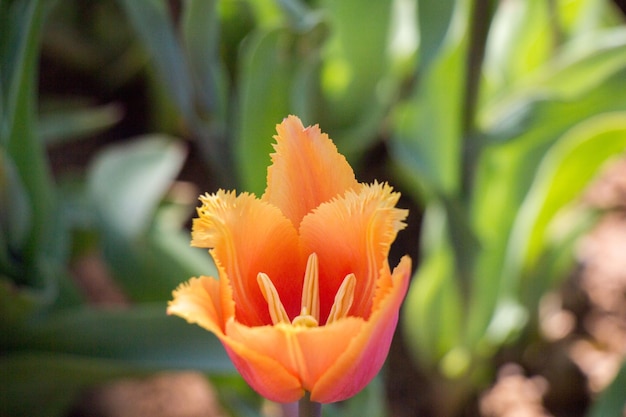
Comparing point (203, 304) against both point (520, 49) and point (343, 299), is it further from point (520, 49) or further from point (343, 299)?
point (520, 49)

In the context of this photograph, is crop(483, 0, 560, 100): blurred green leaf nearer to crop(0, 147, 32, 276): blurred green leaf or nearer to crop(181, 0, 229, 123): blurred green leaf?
crop(181, 0, 229, 123): blurred green leaf

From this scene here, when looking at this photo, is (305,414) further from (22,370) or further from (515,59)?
(515,59)

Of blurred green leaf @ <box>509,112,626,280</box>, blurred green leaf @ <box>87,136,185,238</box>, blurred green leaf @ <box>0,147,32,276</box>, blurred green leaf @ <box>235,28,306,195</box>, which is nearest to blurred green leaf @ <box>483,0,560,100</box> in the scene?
blurred green leaf @ <box>509,112,626,280</box>

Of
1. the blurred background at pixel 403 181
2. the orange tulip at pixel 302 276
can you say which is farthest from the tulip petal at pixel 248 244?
the blurred background at pixel 403 181

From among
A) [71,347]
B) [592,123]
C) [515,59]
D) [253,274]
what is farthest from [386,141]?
[253,274]

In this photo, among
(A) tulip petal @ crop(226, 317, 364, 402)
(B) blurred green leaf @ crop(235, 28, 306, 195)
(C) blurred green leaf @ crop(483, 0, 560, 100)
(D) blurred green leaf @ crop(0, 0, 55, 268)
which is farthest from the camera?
(C) blurred green leaf @ crop(483, 0, 560, 100)

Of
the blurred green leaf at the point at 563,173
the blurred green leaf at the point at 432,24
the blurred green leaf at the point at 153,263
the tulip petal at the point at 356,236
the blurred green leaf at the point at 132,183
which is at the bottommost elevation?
the blurred green leaf at the point at 153,263

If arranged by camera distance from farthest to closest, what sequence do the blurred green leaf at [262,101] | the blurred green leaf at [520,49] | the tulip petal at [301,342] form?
the blurred green leaf at [520,49] → the blurred green leaf at [262,101] → the tulip petal at [301,342]

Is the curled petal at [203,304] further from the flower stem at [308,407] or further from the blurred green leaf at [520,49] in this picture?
the blurred green leaf at [520,49]
